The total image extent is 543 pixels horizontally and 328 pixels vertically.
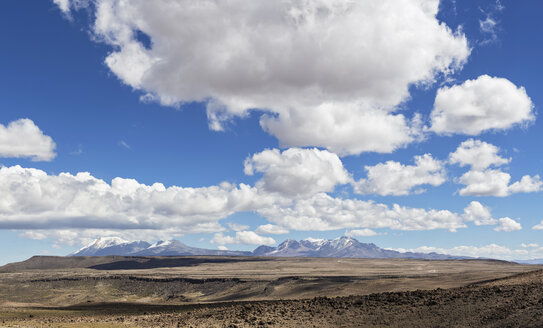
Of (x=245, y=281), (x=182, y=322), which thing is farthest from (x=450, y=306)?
(x=245, y=281)

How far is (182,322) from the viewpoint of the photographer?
48.3 meters

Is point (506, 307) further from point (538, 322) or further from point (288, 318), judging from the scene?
point (288, 318)

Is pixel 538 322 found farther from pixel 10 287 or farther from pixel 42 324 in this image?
pixel 10 287

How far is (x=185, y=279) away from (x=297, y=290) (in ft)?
284

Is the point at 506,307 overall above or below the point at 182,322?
above

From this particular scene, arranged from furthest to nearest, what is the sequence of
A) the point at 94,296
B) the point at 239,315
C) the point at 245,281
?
the point at 245,281 < the point at 94,296 < the point at 239,315

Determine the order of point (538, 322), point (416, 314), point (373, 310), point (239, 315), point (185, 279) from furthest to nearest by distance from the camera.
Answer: point (185, 279) < point (239, 315) < point (373, 310) < point (416, 314) < point (538, 322)

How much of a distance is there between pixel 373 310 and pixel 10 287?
162244 millimetres

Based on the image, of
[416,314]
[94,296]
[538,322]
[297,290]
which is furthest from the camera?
[94,296]

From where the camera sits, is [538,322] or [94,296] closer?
[538,322]

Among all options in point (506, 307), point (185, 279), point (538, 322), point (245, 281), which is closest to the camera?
point (538, 322)

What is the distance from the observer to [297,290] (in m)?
104

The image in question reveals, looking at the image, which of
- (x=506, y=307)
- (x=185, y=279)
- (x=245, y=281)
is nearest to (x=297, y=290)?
(x=245, y=281)

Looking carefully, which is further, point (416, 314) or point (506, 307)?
point (416, 314)
